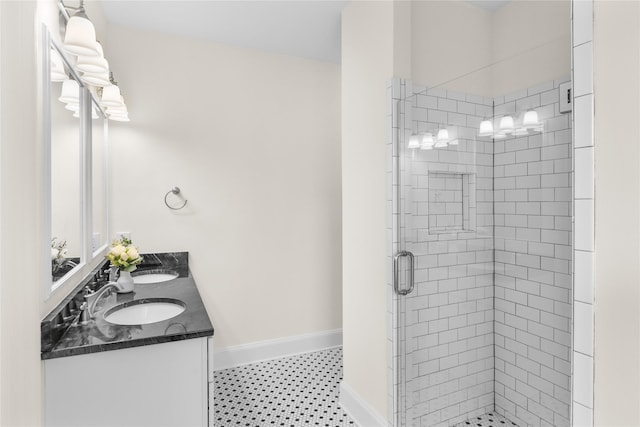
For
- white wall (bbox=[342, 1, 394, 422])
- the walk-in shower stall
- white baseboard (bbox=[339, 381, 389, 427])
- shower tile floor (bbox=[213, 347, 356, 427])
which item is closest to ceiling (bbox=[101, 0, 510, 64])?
white wall (bbox=[342, 1, 394, 422])

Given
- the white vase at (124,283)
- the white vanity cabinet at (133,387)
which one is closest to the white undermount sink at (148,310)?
the white vase at (124,283)

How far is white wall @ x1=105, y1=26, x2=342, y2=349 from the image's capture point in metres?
2.81

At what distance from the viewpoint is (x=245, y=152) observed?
313cm

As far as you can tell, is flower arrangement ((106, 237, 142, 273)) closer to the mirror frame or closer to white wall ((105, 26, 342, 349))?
the mirror frame

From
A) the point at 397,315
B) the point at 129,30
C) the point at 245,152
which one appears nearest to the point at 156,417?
the point at 397,315

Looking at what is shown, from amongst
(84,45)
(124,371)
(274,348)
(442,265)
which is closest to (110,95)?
(84,45)

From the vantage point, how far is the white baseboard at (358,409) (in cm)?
209

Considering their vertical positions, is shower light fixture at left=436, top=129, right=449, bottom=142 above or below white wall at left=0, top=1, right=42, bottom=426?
above

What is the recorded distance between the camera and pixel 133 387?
1375 mm

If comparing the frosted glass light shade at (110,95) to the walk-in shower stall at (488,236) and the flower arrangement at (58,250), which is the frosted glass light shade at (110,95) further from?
the walk-in shower stall at (488,236)

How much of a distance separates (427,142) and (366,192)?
0.49 metres

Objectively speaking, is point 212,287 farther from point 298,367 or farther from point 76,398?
point 76,398
